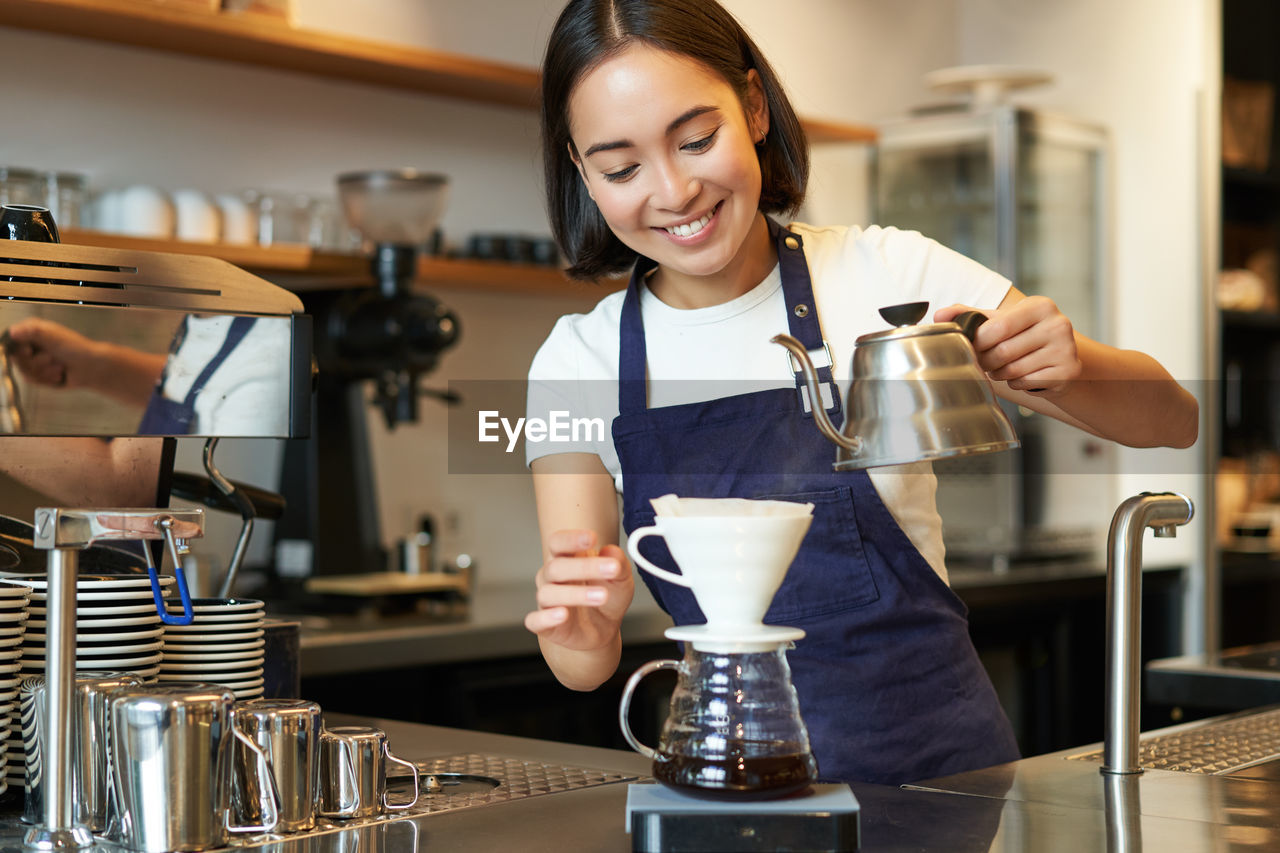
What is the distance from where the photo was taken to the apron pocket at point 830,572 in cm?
162

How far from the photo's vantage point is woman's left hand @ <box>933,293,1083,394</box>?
125cm

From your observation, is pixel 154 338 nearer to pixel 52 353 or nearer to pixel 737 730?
pixel 52 353

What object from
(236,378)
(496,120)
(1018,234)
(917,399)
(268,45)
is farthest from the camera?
(1018,234)

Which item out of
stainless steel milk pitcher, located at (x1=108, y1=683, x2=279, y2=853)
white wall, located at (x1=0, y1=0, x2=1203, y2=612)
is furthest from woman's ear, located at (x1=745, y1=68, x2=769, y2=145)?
white wall, located at (x1=0, y1=0, x2=1203, y2=612)

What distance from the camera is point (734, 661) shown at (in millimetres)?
1049

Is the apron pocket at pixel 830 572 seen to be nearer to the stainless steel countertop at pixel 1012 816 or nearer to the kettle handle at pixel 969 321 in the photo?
the stainless steel countertop at pixel 1012 816

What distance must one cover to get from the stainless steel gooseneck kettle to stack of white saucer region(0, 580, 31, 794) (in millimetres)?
689

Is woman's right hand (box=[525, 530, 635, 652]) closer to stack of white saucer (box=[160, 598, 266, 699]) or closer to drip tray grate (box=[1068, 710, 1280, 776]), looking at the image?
stack of white saucer (box=[160, 598, 266, 699])

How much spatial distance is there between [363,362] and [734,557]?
6.73 feet

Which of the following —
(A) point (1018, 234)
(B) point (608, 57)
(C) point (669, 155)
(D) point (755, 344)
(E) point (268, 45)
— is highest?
(E) point (268, 45)

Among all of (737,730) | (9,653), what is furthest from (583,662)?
(9,653)

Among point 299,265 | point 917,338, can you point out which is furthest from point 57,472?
point 299,265

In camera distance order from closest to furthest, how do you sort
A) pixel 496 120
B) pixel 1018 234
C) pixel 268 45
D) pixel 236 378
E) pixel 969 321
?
pixel 969 321, pixel 236 378, pixel 268 45, pixel 496 120, pixel 1018 234

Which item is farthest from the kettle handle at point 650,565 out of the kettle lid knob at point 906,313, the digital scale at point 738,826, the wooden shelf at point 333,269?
the wooden shelf at point 333,269
